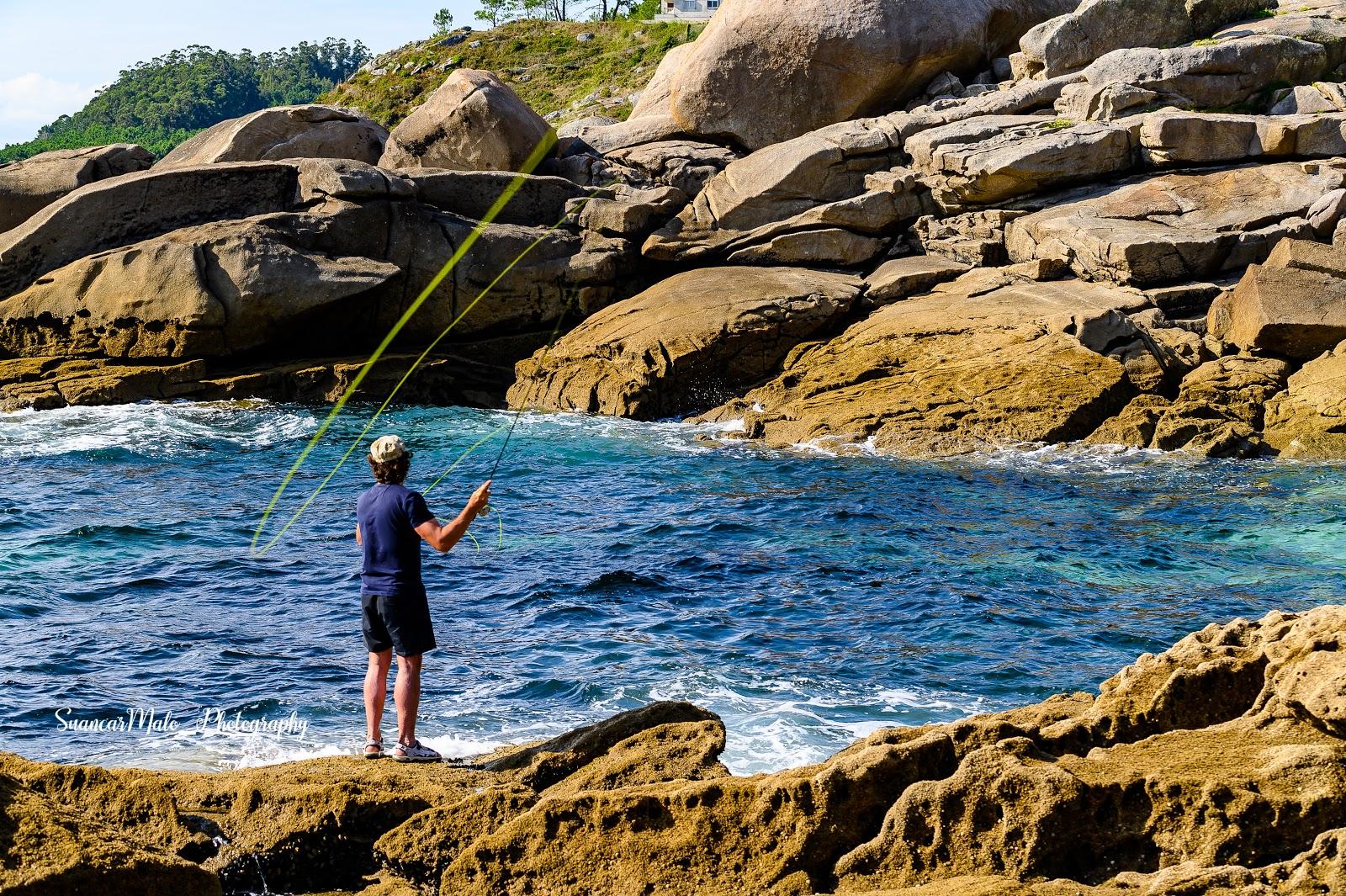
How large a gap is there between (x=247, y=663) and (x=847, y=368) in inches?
421

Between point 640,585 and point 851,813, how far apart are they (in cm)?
677

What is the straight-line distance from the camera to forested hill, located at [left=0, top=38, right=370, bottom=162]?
75.2m

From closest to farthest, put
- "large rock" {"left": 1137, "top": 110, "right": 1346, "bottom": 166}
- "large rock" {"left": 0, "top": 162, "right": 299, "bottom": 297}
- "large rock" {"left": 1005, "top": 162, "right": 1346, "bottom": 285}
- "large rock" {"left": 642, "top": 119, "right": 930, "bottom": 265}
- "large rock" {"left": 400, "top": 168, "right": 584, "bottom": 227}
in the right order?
"large rock" {"left": 1005, "top": 162, "right": 1346, "bottom": 285} → "large rock" {"left": 1137, "top": 110, "right": 1346, "bottom": 166} → "large rock" {"left": 0, "top": 162, "right": 299, "bottom": 297} → "large rock" {"left": 642, "top": 119, "right": 930, "bottom": 265} → "large rock" {"left": 400, "top": 168, "right": 584, "bottom": 227}

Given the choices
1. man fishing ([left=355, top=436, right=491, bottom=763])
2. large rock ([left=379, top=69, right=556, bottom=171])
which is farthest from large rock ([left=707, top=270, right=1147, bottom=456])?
man fishing ([left=355, top=436, right=491, bottom=763])

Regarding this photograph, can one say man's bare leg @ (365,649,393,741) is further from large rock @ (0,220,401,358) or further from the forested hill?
the forested hill

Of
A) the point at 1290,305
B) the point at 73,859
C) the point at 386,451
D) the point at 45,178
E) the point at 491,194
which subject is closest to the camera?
the point at 73,859

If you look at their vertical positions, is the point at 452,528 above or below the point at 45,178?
below

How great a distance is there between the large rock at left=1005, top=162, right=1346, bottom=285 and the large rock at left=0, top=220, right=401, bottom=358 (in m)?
10.5

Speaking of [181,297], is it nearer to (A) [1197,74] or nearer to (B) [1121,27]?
(A) [1197,74]

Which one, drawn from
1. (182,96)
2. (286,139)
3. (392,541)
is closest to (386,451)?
(392,541)

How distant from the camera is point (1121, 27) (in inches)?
906

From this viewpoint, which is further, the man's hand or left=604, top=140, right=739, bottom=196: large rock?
left=604, top=140, right=739, bottom=196: large rock

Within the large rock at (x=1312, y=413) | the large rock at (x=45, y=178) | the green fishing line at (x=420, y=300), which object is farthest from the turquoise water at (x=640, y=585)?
the large rock at (x=45, y=178)

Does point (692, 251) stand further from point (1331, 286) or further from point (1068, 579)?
point (1068, 579)
